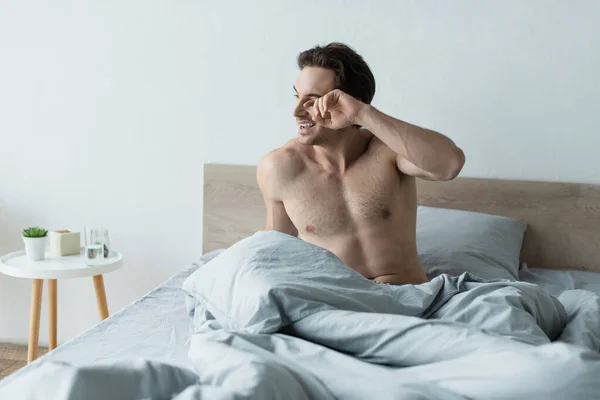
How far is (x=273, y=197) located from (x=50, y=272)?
30.5 inches

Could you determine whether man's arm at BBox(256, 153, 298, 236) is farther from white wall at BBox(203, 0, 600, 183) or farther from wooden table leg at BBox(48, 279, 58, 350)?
wooden table leg at BBox(48, 279, 58, 350)

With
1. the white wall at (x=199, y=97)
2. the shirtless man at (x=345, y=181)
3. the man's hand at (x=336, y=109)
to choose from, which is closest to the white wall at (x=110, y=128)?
the white wall at (x=199, y=97)

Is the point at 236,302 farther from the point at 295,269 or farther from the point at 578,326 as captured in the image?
the point at 578,326

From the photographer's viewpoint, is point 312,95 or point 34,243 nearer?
point 312,95

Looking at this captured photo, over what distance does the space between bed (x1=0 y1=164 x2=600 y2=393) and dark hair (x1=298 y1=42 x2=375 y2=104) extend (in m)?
0.54

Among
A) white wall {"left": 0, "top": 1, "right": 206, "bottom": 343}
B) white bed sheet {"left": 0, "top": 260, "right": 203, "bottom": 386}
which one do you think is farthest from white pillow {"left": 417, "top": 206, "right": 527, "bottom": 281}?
white wall {"left": 0, "top": 1, "right": 206, "bottom": 343}

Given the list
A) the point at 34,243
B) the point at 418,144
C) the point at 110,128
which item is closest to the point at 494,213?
the point at 418,144

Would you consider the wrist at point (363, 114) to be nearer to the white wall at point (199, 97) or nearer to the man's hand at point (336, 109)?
the man's hand at point (336, 109)

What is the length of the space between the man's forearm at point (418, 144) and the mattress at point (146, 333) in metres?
0.56

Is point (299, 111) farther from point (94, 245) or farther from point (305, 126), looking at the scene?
point (94, 245)

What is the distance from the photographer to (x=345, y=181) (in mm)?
1893

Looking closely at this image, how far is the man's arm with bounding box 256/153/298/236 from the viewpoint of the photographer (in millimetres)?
1976

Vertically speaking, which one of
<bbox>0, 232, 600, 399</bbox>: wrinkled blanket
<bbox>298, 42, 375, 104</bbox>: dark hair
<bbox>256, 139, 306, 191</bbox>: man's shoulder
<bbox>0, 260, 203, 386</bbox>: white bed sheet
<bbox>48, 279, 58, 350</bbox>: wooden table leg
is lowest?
<bbox>48, 279, 58, 350</bbox>: wooden table leg

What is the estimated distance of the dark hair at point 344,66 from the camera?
1.86 m
